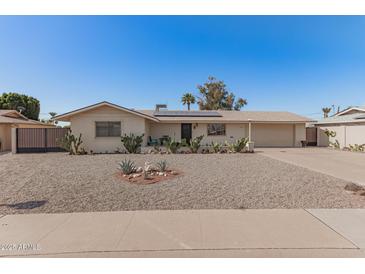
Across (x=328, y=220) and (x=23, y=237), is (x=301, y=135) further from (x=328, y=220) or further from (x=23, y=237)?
(x=23, y=237)

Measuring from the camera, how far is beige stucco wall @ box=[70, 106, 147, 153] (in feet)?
48.0

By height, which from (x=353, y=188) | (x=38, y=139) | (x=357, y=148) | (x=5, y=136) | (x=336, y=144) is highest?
(x=5, y=136)

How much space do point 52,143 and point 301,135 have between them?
22.7 m

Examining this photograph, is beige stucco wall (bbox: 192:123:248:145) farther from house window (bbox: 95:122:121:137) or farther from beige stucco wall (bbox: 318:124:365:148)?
beige stucco wall (bbox: 318:124:365:148)

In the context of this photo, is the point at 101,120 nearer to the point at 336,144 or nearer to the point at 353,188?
the point at 353,188

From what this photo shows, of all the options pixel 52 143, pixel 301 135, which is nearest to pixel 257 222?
Answer: pixel 52 143

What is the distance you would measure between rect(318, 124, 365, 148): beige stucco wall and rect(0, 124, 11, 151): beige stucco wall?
30.3m

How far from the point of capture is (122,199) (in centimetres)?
507

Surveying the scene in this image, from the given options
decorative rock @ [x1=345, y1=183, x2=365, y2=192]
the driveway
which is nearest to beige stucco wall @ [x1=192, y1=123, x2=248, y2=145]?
the driveway

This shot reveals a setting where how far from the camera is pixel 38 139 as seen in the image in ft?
49.5

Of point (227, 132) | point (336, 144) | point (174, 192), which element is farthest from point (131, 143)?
point (336, 144)

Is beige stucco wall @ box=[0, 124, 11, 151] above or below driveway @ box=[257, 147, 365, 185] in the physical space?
above

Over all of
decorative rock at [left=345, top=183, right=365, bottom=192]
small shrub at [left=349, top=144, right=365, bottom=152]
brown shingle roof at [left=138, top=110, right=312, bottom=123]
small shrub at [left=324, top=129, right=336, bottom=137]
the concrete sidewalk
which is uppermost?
brown shingle roof at [left=138, top=110, right=312, bottom=123]

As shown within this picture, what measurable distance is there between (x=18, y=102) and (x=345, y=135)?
46419mm
